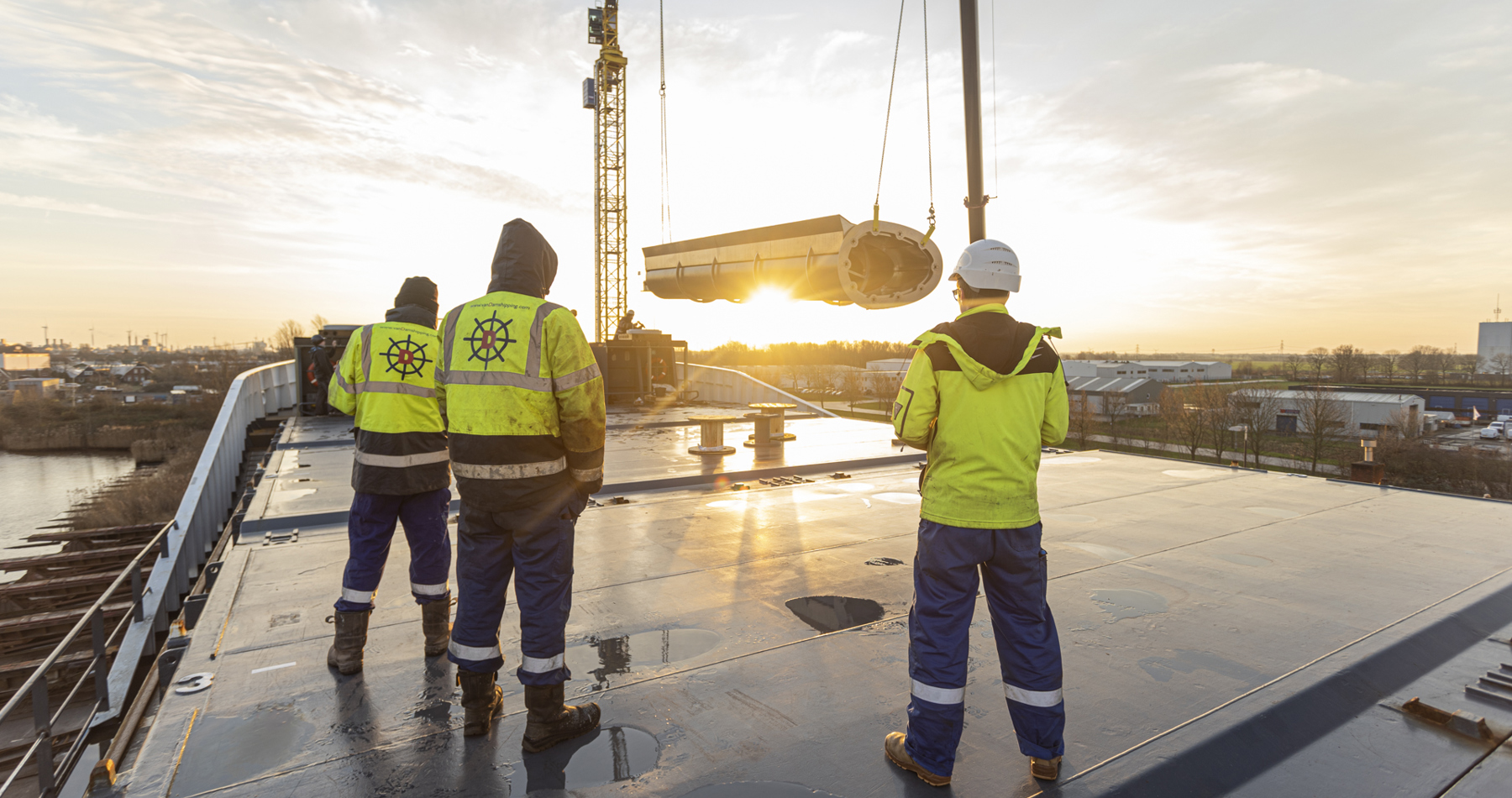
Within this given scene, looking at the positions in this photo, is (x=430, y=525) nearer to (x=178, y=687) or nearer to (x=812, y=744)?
(x=178, y=687)

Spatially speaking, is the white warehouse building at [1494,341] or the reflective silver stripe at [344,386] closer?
the reflective silver stripe at [344,386]

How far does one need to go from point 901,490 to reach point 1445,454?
146ft

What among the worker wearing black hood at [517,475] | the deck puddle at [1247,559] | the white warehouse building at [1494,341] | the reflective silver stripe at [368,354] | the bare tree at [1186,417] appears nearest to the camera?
the worker wearing black hood at [517,475]

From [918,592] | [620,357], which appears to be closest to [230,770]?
[918,592]

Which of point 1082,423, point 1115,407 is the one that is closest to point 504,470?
point 1082,423

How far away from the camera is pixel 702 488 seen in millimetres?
8062

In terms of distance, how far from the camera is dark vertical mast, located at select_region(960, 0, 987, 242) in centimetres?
506

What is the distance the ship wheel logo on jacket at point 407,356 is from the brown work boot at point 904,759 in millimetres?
2789

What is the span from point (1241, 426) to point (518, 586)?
5597cm

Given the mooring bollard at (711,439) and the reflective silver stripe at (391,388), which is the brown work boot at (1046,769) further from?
the mooring bollard at (711,439)

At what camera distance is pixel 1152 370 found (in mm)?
93750

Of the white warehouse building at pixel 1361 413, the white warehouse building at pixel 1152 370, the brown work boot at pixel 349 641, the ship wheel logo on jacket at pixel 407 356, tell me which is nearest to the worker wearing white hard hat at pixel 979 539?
the ship wheel logo on jacket at pixel 407 356

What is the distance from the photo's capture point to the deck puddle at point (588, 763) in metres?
2.39

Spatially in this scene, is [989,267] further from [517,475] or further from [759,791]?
[759,791]
